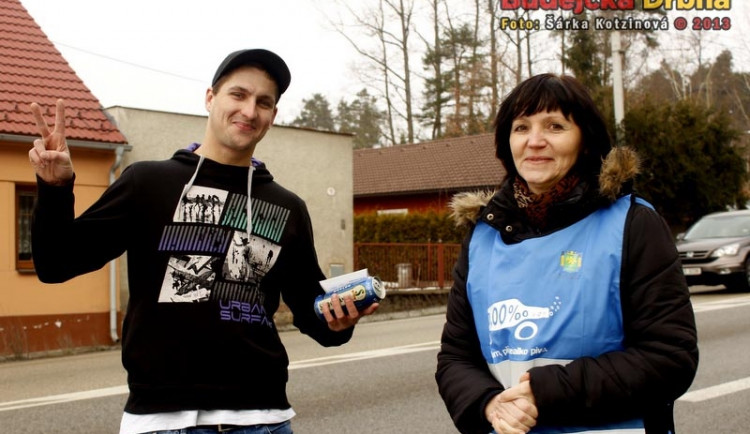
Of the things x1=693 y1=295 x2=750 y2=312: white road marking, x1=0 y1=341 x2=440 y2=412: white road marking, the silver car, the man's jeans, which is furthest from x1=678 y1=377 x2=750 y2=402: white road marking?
the silver car

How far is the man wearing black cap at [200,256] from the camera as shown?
2.39 m

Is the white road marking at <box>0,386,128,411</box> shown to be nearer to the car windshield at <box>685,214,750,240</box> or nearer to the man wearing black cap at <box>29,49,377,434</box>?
the man wearing black cap at <box>29,49,377,434</box>

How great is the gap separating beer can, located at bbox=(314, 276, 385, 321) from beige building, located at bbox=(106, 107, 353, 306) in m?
13.7

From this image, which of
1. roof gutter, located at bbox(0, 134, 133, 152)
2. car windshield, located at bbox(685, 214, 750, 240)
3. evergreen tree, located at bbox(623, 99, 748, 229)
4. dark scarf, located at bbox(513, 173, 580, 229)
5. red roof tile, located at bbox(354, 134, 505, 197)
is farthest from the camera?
red roof tile, located at bbox(354, 134, 505, 197)

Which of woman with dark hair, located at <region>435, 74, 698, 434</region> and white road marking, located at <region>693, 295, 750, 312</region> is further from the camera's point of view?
white road marking, located at <region>693, 295, 750, 312</region>

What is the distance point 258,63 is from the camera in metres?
2.75

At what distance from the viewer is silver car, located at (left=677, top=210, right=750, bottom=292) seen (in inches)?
698

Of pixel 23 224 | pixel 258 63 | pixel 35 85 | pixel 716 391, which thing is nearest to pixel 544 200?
pixel 258 63

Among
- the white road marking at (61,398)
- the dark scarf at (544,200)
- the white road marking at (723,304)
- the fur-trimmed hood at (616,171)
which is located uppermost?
the fur-trimmed hood at (616,171)

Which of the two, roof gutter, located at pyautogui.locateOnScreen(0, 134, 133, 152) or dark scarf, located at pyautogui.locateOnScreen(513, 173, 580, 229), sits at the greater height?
roof gutter, located at pyautogui.locateOnScreen(0, 134, 133, 152)

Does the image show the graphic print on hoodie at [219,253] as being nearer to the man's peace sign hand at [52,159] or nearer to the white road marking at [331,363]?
the man's peace sign hand at [52,159]

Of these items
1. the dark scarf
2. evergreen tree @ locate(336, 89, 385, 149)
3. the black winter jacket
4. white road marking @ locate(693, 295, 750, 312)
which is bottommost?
white road marking @ locate(693, 295, 750, 312)

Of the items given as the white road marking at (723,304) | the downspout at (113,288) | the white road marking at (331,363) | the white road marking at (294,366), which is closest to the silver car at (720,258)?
the white road marking at (723,304)

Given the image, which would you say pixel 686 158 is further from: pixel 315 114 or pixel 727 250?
pixel 315 114
